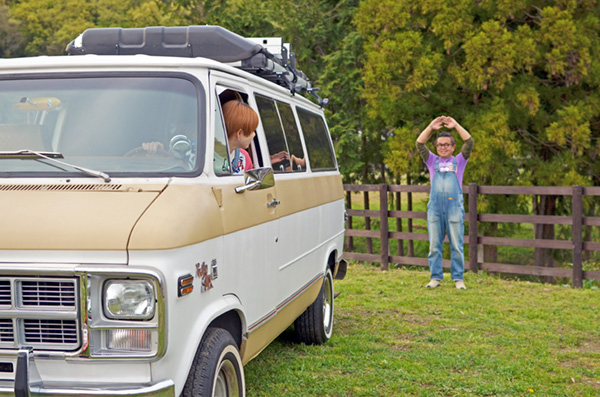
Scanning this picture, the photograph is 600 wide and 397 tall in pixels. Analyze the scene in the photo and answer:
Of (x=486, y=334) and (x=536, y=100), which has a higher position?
(x=536, y=100)

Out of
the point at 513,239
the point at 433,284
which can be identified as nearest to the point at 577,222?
the point at 513,239

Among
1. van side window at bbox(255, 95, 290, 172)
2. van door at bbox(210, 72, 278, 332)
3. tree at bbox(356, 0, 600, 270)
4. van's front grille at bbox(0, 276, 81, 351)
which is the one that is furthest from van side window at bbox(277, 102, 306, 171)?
tree at bbox(356, 0, 600, 270)

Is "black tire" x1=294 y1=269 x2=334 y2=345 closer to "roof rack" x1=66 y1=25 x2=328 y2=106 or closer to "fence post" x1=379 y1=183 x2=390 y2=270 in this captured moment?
"roof rack" x1=66 y1=25 x2=328 y2=106

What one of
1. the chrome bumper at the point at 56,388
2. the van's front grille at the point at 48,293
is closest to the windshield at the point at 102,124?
the van's front grille at the point at 48,293

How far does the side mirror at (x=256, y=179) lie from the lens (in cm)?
440

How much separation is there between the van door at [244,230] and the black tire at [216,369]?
33 cm

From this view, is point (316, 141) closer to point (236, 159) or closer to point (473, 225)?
point (236, 159)

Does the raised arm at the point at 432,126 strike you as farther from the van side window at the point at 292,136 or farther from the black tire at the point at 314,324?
the van side window at the point at 292,136

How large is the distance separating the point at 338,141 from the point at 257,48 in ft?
49.1

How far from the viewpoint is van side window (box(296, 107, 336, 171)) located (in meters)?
7.00

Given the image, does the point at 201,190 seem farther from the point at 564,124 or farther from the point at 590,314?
the point at 564,124

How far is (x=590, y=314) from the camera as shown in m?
9.37

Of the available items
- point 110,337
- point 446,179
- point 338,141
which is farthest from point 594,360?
point 338,141

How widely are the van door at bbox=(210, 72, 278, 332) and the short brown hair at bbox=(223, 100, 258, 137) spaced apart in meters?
0.12
